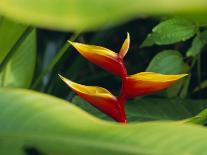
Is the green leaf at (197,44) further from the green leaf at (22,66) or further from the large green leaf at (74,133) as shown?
the large green leaf at (74,133)

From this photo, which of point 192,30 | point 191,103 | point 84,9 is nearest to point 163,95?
point 191,103

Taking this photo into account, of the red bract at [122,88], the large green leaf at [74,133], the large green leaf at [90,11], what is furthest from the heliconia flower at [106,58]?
the large green leaf at [90,11]

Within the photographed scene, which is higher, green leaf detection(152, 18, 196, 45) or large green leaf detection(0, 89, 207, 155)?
large green leaf detection(0, 89, 207, 155)

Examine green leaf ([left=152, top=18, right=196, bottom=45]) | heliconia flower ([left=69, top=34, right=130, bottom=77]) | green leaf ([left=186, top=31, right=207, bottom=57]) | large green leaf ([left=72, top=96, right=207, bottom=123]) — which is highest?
heliconia flower ([left=69, top=34, right=130, bottom=77])

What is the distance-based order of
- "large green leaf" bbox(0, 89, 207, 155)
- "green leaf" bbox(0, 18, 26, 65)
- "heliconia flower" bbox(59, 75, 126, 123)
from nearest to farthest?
1. "large green leaf" bbox(0, 89, 207, 155)
2. "heliconia flower" bbox(59, 75, 126, 123)
3. "green leaf" bbox(0, 18, 26, 65)

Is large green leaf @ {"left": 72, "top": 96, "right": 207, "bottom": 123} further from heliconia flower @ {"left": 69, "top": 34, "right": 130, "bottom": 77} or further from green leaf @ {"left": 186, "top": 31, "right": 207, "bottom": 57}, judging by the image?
heliconia flower @ {"left": 69, "top": 34, "right": 130, "bottom": 77}

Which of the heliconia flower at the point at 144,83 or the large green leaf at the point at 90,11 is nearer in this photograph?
the large green leaf at the point at 90,11

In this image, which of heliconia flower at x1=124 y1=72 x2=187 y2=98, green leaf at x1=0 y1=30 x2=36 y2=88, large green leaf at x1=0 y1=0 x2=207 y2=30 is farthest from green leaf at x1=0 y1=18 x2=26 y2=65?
large green leaf at x1=0 y1=0 x2=207 y2=30
